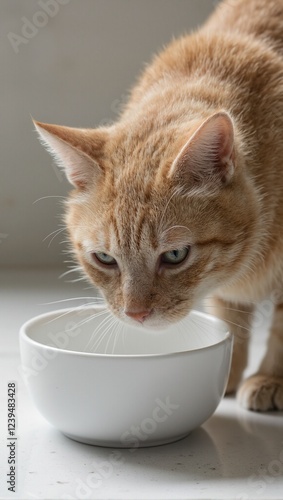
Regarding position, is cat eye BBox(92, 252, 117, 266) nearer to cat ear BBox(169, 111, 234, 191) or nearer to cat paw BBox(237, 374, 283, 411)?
cat ear BBox(169, 111, 234, 191)

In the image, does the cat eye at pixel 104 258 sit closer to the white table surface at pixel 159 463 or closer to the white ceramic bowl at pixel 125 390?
the white ceramic bowl at pixel 125 390

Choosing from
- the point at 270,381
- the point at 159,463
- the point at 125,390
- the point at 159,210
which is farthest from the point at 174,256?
the point at 270,381

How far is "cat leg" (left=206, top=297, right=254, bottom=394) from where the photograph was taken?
1735 mm

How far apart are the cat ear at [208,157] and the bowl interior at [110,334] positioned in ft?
0.92

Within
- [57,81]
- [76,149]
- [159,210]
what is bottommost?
[159,210]

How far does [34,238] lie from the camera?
2447 millimetres

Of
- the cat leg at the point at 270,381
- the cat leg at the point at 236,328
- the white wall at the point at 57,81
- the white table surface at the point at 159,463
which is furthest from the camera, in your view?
the white wall at the point at 57,81

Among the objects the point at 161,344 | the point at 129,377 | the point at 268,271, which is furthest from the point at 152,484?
the point at 268,271

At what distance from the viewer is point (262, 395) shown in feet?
5.27

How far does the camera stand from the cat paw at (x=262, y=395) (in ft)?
5.26

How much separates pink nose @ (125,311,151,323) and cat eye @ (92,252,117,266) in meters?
0.10

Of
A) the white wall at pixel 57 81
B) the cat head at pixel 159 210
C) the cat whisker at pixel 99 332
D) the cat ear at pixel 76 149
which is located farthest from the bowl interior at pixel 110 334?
the white wall at pixel 57 81

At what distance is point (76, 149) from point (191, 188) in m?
0.20

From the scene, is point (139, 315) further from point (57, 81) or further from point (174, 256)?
point (57, 81)
